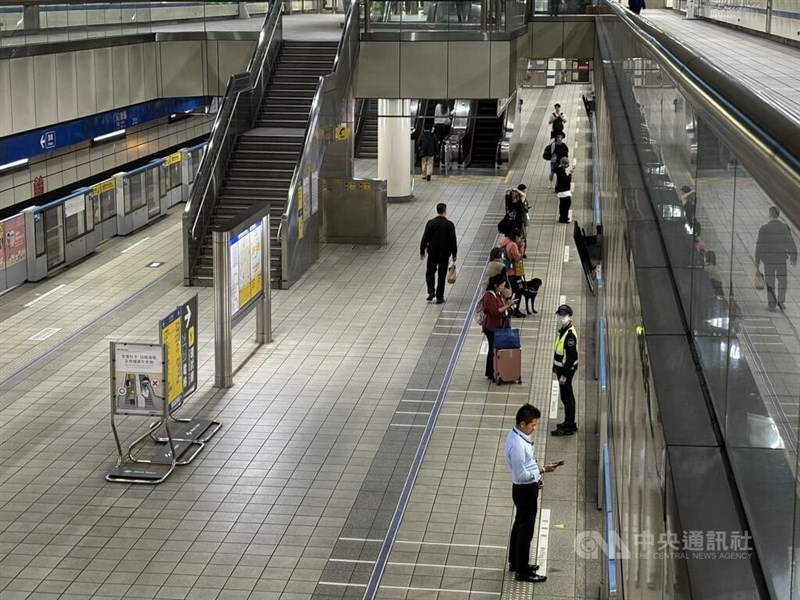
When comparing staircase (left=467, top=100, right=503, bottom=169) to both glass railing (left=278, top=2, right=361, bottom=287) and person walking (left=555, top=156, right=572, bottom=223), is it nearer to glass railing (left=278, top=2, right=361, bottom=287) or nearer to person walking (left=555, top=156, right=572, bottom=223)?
person walking (left=555, top=156, right=572, bottom=223)

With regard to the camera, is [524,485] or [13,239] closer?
[524,485]

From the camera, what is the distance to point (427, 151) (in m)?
30.3

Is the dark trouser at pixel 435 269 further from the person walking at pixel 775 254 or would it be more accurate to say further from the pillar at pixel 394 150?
the person walking at pixel 775 254

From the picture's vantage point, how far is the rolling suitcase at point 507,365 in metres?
13.3

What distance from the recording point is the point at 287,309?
17172 millimetres

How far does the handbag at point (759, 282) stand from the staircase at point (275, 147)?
1662cm

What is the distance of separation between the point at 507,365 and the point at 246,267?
328 cm

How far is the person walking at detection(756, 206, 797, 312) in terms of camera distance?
170cm

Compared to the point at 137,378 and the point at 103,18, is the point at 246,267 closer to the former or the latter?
the point at 137,378

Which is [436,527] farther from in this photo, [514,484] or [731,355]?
[731,355]

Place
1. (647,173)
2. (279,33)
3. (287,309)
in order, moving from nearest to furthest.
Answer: (647,173)
(287,309)
(279,33)

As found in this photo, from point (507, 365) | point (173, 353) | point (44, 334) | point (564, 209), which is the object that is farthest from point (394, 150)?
point (173, 353)

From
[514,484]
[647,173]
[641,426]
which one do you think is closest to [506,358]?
[514,484]

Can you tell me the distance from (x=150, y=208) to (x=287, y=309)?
27.8 feet
